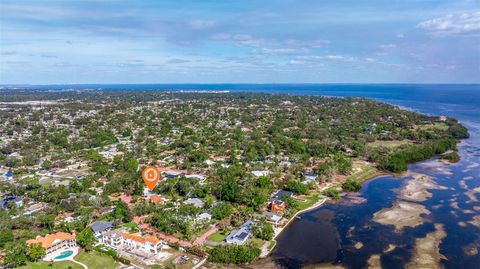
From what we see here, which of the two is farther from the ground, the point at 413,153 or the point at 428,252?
the point at 413,153

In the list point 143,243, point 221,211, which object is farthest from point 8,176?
point 221,211

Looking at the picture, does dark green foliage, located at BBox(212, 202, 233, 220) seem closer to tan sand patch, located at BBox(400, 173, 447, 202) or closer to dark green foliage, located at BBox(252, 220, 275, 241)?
dark green foliage, located at BBox(252, 220, 275, 241)

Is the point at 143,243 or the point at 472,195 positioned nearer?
the point at 143,243

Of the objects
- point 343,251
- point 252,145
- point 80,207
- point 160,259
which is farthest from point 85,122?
point 343,251

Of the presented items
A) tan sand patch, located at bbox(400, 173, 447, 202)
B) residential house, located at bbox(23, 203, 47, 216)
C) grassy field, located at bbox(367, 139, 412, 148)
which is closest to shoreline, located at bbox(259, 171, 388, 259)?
tan sand patch, located at bbox(400, 173, 447, 202)

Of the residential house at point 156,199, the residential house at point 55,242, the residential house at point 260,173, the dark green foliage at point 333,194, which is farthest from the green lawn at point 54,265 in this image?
the dark green foliage at point 333,194

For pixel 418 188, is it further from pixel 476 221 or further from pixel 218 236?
pixel 218 236

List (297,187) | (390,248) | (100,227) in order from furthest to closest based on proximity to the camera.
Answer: (297,187) < (100,227) < (390,248)
